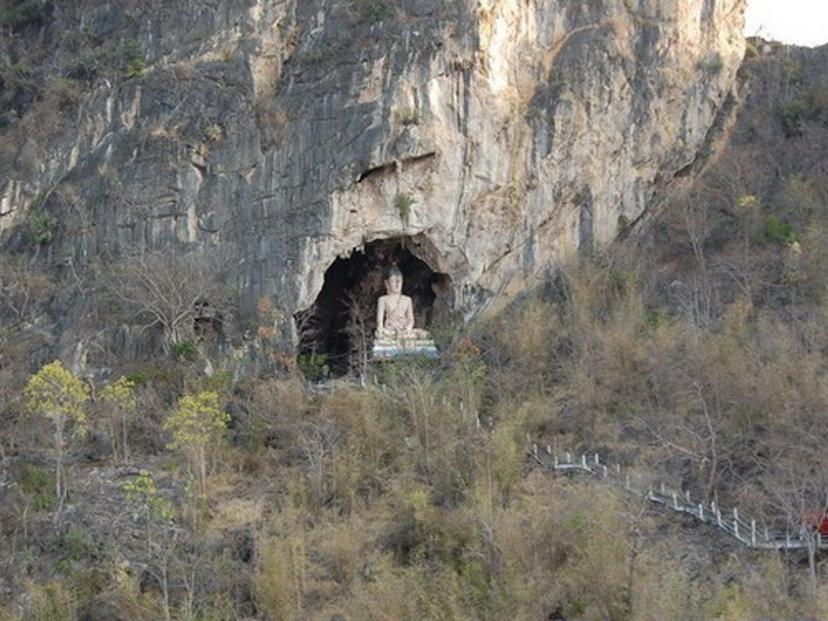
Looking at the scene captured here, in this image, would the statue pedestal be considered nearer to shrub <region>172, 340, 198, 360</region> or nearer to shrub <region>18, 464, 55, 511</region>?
shrub <region>172, 340, 198, 360</region>

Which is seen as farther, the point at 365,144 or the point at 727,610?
the point at 365,144

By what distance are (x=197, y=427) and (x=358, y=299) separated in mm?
9945

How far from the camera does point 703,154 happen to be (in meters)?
35.3

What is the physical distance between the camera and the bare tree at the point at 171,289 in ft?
98.9

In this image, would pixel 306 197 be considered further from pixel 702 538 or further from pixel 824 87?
pixel 824 87

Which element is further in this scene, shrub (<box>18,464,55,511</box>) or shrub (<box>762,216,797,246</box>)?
shrub (<box>762,216,797,246</box>)

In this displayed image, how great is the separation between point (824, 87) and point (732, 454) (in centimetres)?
1562

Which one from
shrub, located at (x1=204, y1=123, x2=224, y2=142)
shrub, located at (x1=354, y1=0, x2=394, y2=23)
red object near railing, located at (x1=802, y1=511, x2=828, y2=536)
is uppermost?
shrub, located at (x1=354, y1=0, x2=394, y2=23)

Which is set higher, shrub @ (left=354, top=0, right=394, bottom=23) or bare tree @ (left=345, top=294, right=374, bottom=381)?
shrub @ (left=354, top=0, right=394, bottom=23)

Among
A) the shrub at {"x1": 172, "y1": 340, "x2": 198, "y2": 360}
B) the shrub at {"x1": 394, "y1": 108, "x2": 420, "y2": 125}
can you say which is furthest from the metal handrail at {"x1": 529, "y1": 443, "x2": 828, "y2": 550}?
the shrub at {"x1": 394, "y1": 108, "x2": 420, "y2": 125}

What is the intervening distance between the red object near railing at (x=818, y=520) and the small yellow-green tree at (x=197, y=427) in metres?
10.7

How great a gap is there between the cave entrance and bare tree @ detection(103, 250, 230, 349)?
2.47 meters

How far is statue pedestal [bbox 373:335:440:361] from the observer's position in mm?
30844

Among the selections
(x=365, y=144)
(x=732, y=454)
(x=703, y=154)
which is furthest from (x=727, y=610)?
(x=703, y=154)
